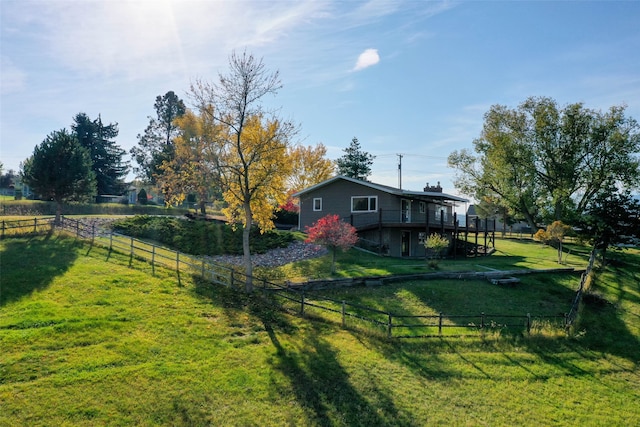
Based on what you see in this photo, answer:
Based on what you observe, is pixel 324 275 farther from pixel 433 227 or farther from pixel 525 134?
pixel 525 134

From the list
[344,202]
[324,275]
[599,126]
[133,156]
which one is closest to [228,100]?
[324,275]

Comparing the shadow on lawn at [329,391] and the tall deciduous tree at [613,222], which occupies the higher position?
the tall deciduous tree at [613,222]

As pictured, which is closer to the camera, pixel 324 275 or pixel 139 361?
pixel 139 361

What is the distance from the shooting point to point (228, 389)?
959 centimetres

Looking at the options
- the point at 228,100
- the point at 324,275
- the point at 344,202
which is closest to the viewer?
the point at 228,100

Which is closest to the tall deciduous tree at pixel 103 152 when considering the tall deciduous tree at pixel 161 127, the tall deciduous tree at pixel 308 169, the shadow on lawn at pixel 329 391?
the tall deciduous tree at pixel 161 127

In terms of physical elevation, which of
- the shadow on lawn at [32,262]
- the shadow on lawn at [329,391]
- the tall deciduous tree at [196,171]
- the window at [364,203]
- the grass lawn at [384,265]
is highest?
the tall deciduous tree at [196,171]

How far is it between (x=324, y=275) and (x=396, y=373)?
9.70 m

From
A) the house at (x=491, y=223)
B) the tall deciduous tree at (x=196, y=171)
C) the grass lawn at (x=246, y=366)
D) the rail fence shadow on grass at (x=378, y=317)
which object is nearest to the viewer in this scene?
the grass lawn at (x=246, y=366)

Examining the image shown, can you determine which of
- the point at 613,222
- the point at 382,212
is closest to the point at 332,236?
the point at 382,212

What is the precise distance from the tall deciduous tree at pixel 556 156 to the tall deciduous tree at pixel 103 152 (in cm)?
5076

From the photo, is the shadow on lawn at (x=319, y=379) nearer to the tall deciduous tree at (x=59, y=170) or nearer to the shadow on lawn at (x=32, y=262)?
the shadow on lawn at (x=32, y=262)

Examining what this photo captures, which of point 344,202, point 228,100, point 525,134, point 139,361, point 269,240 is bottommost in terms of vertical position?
point 139,361

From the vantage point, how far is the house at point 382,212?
29.5 meters
